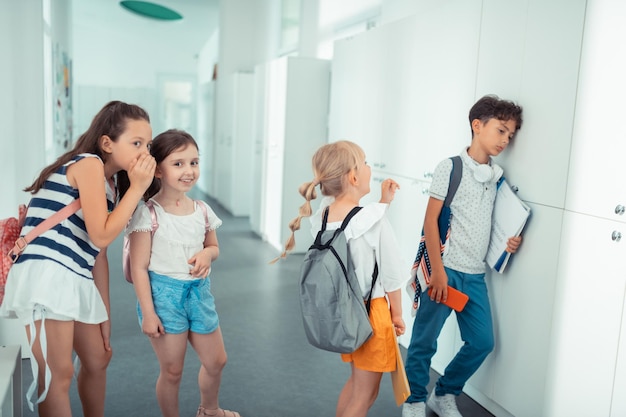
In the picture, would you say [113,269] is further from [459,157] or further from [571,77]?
[571,77]

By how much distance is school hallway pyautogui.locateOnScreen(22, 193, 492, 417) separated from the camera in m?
2.83

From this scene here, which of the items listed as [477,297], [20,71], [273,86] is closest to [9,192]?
[20,71]

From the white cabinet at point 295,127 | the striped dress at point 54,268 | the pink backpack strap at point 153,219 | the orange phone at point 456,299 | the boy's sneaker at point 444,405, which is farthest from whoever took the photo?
the white cabinet at point 295,127

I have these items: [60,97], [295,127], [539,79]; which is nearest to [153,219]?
[539,79]

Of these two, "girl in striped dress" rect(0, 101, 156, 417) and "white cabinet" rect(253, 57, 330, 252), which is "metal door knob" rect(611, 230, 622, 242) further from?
"white cabinet" rect(253, 57, 330, 252)

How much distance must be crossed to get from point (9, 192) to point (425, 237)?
2.10 meters

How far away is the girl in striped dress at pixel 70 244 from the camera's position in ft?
6.03

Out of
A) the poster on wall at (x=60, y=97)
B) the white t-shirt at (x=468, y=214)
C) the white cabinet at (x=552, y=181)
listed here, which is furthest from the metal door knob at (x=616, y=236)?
the poster on wall at (x=60, y=97)

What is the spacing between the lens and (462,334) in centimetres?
274

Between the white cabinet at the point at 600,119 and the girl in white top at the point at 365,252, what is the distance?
2.50 ft

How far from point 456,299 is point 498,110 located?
0.83 metres

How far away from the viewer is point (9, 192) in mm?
3092

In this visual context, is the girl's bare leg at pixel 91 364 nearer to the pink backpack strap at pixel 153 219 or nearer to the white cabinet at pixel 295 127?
the pink backpack strap at pixel 153 219

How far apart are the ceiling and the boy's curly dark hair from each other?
9.36 metres
